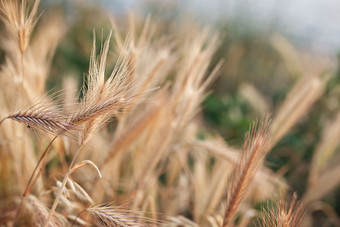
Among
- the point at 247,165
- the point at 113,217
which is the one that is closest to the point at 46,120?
the point at 113,217

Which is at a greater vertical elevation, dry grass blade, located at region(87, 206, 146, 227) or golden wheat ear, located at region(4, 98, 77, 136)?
golden wheat ear, located at region(4, 98, 77, 136)

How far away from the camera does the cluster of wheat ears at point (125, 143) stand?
77 cm

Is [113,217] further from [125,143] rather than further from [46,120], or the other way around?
[125,143]

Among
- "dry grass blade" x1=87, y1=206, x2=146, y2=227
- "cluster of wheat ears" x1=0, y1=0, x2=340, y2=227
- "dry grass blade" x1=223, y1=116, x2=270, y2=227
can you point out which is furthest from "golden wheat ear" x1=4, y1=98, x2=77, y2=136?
"dry grass blade" x1=223, y1=116, x2=270, y2=227

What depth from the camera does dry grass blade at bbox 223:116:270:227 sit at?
82 centimetres

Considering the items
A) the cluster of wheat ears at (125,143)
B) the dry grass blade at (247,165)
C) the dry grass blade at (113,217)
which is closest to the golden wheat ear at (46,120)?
the cluster of wheat ears at (125,143)

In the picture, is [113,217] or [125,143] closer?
[113,217]

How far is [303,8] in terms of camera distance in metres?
5.80

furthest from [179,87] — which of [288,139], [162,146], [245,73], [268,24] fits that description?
[268,24]

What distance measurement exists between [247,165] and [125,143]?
441 millimetres

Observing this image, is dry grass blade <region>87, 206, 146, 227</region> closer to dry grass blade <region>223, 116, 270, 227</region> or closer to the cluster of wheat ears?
the cluster of wheat ears

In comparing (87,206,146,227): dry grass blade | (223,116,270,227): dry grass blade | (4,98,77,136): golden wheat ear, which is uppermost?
(4,98,77,136): golden wheat ear

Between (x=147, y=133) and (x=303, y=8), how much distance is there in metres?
5.26

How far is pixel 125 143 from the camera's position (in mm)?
1145
